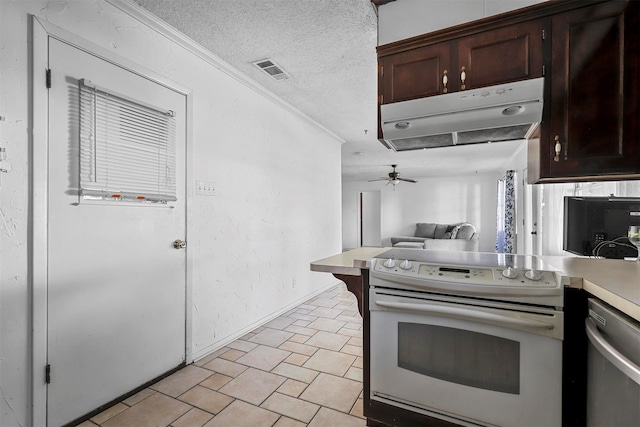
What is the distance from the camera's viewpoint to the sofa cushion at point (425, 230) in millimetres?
8727

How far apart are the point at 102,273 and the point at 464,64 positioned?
2.39m

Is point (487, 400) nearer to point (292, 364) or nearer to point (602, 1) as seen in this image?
point (292, 364)

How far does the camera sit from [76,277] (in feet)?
5.40

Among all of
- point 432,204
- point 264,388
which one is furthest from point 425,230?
point 264,388

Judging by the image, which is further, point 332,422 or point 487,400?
point 332,422

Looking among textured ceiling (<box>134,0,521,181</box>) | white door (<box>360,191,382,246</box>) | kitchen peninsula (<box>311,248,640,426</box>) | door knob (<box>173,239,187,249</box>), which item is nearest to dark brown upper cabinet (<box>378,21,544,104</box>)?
textured ceiling (<box>134,0,521,181</box>)

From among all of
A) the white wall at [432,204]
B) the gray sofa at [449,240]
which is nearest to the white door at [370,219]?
the white wall at [432,204]

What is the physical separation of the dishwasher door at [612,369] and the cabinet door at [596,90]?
786 millimetres

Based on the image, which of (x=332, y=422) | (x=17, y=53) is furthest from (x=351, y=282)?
(x=17, y=53)

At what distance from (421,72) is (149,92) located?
1.76m

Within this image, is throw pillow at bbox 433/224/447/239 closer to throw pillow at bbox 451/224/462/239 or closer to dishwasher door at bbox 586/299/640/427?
throw pillow at bbox 451/224/462/239

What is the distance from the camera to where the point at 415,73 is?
180 centimetres

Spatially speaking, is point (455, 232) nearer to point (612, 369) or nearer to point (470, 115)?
point (470, 115)

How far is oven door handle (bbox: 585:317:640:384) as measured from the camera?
86 cm
